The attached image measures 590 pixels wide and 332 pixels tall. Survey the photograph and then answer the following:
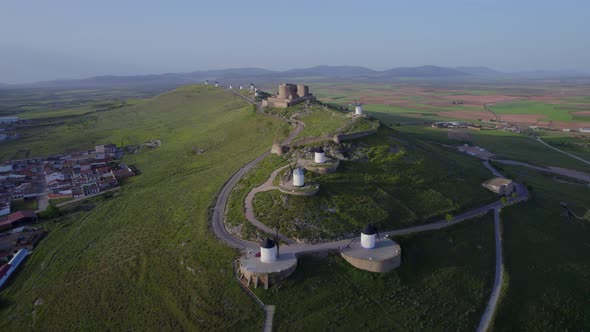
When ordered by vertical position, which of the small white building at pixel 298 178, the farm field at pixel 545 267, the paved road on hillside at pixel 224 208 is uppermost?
the small white building at pixel 298 178

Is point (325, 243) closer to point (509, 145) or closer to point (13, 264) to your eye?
point (13, 264)

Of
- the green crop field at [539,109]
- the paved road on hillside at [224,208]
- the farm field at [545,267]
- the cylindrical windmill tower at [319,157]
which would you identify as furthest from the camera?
the green crop field at [539,109]

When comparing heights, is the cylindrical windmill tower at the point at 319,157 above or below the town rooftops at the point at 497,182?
above

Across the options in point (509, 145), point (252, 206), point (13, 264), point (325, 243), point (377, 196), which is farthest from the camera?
point (509, 145)

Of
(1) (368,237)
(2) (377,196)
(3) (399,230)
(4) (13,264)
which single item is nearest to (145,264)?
(4) (13,264)

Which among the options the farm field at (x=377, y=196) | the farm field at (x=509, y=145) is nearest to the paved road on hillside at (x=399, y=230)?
the farm field at (x=377, y=196)

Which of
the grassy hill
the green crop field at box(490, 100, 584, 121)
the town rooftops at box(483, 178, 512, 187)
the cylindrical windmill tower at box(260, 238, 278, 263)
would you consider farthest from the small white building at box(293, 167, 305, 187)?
the green crop field at box(490, 100, 584, 121)

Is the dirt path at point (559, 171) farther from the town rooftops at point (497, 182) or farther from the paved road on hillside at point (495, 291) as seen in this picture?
the paved road on hillside at point (495, 291)

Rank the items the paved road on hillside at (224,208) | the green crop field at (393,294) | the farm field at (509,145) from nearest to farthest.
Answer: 1. the green crop field at (393,294)
2. the paved road on hillside at (224,208)
3. the farm field at (509,145)
